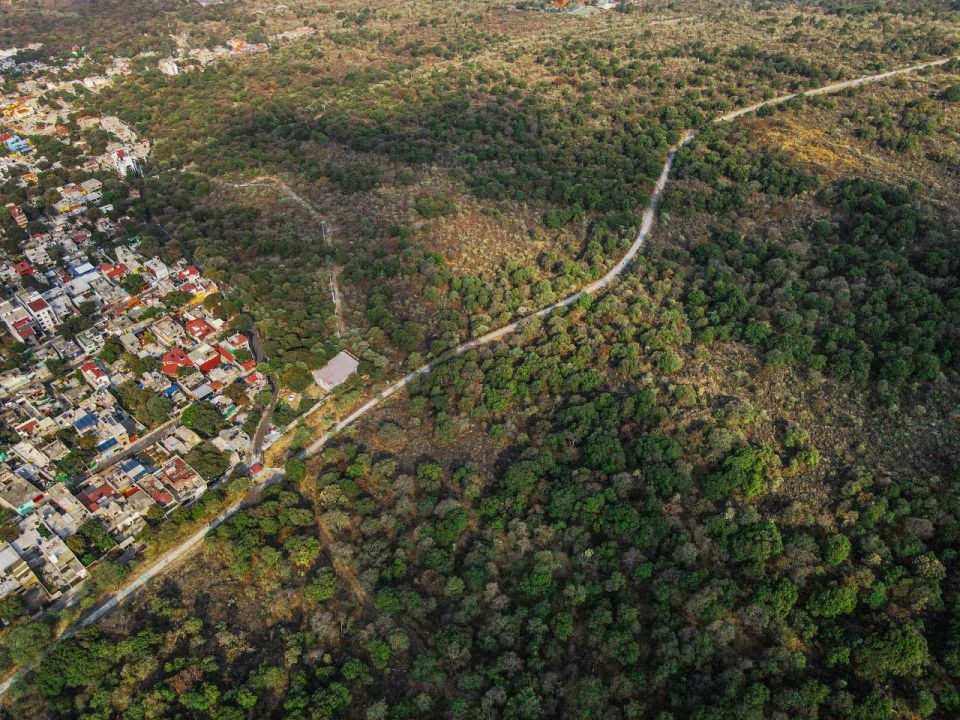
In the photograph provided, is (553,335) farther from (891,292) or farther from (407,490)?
(891,292)

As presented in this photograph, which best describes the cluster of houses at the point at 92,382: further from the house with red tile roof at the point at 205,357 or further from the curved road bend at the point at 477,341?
the curved road bend at the point at 477,341

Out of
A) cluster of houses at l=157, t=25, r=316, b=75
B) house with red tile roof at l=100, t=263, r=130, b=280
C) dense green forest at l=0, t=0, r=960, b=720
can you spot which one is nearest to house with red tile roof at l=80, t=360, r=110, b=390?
dense green forest at l=0, t=0, r=960, b=720

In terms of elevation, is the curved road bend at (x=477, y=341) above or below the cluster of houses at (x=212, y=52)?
below

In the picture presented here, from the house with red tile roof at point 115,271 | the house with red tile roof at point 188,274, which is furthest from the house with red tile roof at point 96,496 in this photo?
the house with red tile roof at point 115,271

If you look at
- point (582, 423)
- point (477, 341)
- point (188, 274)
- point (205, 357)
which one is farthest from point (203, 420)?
point (582, 423)

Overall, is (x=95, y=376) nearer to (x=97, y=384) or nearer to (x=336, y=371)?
(x=97, y=384)
